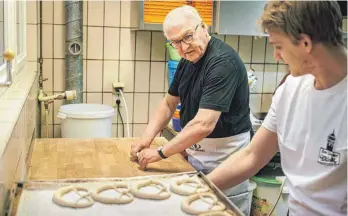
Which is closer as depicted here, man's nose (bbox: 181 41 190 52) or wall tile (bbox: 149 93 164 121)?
man's nose (bbox: 181 41 190 52)

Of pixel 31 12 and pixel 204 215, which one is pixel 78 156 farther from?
pixel 31 12

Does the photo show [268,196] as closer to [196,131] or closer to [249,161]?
[196,131]

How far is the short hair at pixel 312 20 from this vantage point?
3.22ft

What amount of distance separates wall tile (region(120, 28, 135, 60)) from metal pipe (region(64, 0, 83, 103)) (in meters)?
0.26

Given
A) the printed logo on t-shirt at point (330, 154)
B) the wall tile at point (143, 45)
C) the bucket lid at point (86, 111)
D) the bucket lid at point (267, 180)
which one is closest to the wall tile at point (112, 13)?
the wall tile at point (143, 45)

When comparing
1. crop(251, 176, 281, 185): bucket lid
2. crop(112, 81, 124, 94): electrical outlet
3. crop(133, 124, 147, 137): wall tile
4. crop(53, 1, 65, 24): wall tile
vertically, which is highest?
crop(53, 1, 65, 24): wall tile

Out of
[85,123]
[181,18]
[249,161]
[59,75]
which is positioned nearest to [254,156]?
[249,161]

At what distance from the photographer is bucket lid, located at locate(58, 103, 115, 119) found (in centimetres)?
233

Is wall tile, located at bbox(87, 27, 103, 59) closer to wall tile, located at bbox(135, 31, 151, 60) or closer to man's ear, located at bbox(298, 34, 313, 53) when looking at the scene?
wall tile, located at bbox(135, 31, 151, 60)

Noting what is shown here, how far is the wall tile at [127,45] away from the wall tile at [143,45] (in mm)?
30

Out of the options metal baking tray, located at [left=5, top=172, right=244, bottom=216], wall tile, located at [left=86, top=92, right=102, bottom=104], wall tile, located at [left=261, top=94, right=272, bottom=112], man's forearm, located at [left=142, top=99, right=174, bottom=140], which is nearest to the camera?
metal baking tray, located at [left=5, top=172, right=244, bottom=216]

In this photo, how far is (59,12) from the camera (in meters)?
2.58

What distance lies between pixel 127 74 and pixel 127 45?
0.18 meters

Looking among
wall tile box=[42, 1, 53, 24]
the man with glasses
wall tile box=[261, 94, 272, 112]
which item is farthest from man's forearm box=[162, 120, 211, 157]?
wall tile box=[261, 94, 272, 112]
